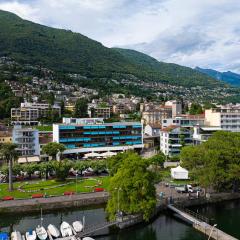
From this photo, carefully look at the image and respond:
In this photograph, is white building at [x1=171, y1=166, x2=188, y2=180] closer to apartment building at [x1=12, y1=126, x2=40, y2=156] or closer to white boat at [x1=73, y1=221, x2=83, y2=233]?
white boat at [x1=73, y1=221, x2=83, y2=233]

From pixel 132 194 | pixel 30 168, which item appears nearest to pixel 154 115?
pixel 30 168

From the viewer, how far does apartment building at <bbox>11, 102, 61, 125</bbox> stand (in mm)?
146625

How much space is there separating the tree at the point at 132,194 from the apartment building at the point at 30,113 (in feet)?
331

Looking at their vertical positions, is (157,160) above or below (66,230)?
above

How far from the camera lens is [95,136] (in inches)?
3986

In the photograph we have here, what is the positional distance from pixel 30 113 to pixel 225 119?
78454 mm

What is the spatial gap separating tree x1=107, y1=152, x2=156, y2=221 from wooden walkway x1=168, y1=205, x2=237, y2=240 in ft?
18.9

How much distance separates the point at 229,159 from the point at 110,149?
150 feet

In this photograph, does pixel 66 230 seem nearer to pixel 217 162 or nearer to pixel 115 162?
pixel 115 162

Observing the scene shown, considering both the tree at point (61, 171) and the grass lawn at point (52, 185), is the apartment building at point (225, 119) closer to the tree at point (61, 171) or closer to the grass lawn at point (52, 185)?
the grass lawn at point (52, 185)

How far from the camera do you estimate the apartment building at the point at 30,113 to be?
481 feet

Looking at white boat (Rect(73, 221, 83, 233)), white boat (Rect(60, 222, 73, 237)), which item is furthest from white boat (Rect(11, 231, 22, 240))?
white boat (Rect(73, 221, 83, 233))

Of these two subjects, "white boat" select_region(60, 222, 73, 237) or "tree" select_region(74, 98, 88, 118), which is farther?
"tree" select_region(74, 98, 88, 118)

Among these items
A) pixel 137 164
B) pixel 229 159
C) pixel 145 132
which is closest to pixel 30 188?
pixel 137 164
